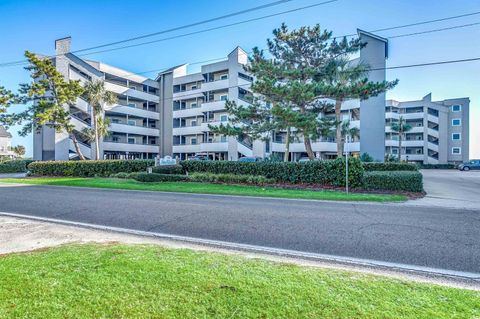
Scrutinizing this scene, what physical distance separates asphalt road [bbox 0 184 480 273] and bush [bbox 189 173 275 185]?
22.7 feet

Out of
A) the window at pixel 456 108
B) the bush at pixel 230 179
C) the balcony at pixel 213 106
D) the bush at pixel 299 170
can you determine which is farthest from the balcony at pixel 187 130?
the window at pixel 456 108

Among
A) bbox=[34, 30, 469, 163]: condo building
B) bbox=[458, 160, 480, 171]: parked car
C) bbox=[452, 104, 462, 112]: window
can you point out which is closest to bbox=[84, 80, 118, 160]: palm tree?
Result: bbox=[34, 30, 469, 163]: condo building

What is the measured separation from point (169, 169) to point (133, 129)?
73.9 ft

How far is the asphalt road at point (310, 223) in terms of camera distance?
5367 mm

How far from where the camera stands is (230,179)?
18.6 metres

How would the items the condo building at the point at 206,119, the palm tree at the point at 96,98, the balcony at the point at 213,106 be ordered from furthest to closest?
the balcony at the point at 213,106, the condo building at the point at 206,119, the palm tree at the point at 96,98

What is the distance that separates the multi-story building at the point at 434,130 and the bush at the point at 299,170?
40.2 meters

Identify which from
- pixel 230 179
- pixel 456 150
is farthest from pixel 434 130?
pixel 230 179

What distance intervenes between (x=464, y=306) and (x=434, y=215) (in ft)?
22.8

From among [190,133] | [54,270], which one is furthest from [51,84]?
[54,270]

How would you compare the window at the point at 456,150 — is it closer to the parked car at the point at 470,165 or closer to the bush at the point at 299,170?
the parked car at the point at 470,165

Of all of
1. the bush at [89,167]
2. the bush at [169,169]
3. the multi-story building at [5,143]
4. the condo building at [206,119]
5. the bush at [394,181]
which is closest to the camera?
the bush at [394,181]

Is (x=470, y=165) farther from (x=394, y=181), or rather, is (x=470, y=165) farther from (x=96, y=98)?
(x=96, y=98)

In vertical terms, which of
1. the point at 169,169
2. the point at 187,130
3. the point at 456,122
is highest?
the point at 456,122
